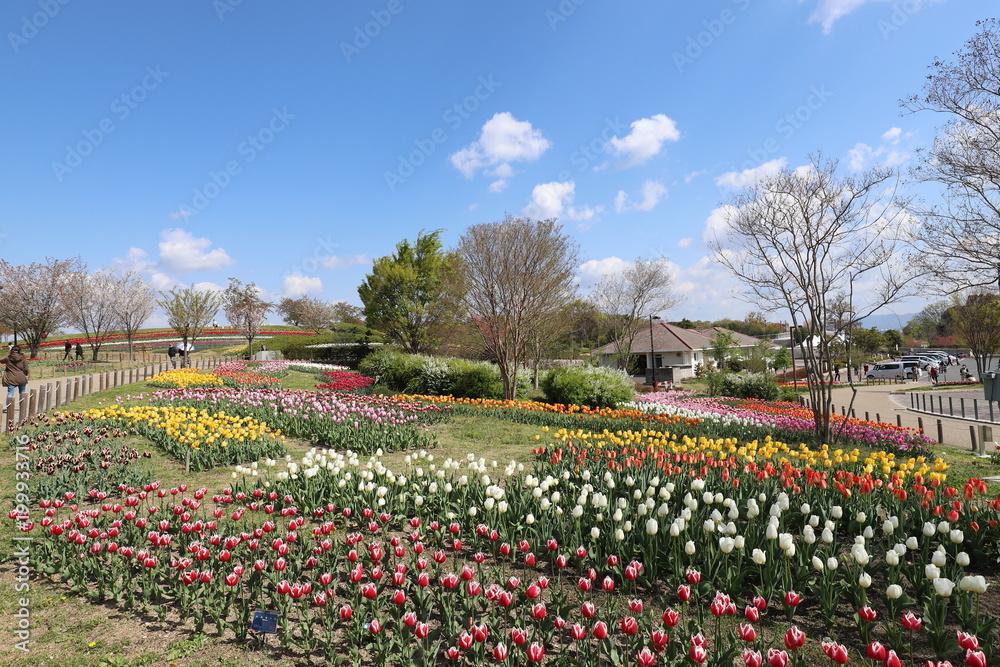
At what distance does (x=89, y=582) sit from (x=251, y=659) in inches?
77.7

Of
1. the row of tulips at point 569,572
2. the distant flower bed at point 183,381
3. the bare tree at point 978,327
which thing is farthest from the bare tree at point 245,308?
the bare tree at point 978,327

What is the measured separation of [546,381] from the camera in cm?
1758

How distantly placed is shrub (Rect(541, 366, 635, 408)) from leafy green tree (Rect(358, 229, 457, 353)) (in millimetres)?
14751

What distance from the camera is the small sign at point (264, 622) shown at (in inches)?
122

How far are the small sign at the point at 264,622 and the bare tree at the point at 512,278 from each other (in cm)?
1436

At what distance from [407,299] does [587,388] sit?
18.1m

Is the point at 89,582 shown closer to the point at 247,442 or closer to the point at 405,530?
the point at 405,530

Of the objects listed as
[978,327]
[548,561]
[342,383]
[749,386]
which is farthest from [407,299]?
[978,327]

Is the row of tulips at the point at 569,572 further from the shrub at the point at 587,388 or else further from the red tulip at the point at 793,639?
the shrub at the point at 587,388

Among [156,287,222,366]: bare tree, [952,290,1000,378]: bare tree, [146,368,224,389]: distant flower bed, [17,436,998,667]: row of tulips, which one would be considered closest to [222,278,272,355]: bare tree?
[156,287,222,366]: bare tree

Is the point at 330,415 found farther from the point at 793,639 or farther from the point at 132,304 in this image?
the point at 132,304

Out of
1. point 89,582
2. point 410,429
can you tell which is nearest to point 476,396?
point 410,429

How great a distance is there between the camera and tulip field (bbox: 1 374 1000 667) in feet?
9.46

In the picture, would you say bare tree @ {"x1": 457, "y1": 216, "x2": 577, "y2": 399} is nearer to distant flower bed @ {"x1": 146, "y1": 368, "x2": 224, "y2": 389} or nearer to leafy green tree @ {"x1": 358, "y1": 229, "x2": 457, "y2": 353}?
distant flower bed @ {"x1": 146, "y1": 368, "x2": 224, "y2": 389}
